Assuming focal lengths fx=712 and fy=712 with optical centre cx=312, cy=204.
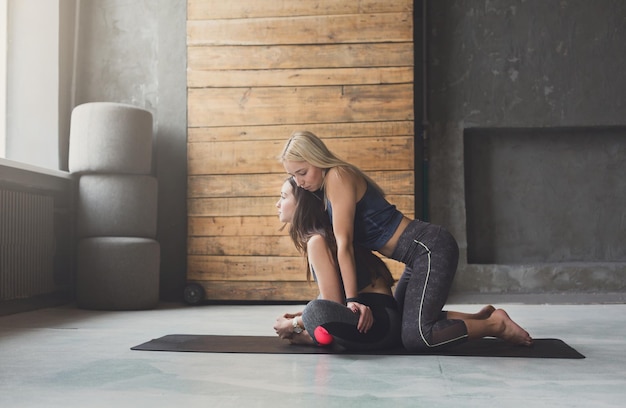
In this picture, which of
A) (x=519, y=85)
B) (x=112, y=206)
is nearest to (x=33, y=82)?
(x=112, y=206)

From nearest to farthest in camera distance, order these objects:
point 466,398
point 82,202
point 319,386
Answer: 1. point 466,398
2. point 319,386
3. point 82,202

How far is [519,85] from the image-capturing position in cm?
572

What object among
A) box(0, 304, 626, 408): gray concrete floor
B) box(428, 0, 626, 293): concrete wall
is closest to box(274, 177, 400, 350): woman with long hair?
box(0, 304, 626, 408): gray concrete floor

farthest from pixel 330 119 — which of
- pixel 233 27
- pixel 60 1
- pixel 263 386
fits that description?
pixel 263 386

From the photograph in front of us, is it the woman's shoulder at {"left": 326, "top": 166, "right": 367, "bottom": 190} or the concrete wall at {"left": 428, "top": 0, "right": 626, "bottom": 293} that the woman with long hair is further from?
the concrete wall at {"left": 428, "top": 0, "right": 626, "bottom": 293}

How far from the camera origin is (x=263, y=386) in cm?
217

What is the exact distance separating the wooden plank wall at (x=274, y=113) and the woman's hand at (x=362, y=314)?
2.66 metres

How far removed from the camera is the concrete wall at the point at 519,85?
222 inches

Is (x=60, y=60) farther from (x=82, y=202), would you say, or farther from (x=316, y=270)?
(x=316, y=270)

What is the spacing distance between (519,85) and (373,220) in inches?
131

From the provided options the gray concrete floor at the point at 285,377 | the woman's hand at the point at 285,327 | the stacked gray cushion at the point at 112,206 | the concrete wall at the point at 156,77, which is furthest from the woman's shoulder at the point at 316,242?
the concrete wall at the point at 156,77

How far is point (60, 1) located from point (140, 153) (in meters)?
1.49

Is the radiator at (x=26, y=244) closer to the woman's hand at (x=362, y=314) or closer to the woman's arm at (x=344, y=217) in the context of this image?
the woman's arm at (x=344, y=217)

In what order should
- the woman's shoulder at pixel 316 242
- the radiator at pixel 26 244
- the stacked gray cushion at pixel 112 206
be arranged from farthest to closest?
the stacked gray cushion at pixel 112 206 < the radiator at pixel 26 244 < the woman's shoulder at pixel 316 242
